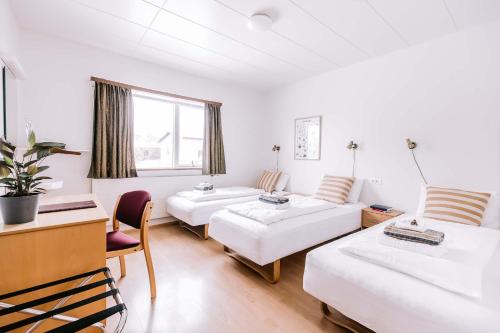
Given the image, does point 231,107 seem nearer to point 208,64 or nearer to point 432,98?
point 208,64

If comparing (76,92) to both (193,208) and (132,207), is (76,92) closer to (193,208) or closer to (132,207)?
(132,207)

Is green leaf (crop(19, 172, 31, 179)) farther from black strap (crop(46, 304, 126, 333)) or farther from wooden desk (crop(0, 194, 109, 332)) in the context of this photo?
black strap (crop(46, 304, 126, 333))

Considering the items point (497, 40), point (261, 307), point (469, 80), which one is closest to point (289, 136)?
point (469, 80)

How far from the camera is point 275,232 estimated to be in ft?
7.02

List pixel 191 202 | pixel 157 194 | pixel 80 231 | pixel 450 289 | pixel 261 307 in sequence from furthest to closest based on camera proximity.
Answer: pixel 157 194 < pixel 191 202 < pixel 261 307 < pixel 80 231 < pixel 450 289

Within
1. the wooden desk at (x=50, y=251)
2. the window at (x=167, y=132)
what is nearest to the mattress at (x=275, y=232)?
the wooden desk at (x=50, y=251)

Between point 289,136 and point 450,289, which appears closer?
point 450,289

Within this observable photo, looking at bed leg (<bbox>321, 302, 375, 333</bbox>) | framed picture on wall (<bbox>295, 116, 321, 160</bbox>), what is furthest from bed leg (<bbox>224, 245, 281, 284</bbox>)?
framed picture on wall (<bbox>295, 116, 321, 160</bbox>)

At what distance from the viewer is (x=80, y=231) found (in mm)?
1393

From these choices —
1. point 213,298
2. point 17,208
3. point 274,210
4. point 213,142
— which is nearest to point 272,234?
point 274,210

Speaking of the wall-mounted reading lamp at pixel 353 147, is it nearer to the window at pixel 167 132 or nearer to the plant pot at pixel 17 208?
the window at pixel 167 132

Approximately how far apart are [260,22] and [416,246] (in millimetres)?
2295

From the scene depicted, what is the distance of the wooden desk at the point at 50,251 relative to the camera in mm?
1195

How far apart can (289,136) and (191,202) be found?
2.23 m
